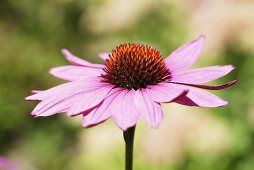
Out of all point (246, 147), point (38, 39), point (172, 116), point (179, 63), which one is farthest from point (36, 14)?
point (179, 63)

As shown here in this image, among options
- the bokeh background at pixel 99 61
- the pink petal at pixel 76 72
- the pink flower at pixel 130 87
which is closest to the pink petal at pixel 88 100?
the pink flower at pixel 130 87

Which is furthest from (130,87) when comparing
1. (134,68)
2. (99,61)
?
(99,61)

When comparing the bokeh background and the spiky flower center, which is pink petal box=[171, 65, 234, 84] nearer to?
the spiky flower center

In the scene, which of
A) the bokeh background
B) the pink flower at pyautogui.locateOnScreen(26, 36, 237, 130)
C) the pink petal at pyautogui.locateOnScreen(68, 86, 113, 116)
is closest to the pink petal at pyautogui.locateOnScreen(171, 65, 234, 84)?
the pink flower at pyautogui.locateOnScreen(26, 36, 237, 130)

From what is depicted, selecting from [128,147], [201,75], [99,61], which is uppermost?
[99,61]

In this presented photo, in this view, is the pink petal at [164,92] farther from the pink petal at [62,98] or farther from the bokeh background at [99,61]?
the bokeh background at [99,61]

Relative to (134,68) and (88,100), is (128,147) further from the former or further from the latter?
(134,68)

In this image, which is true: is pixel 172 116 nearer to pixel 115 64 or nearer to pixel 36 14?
pixel 115 64
